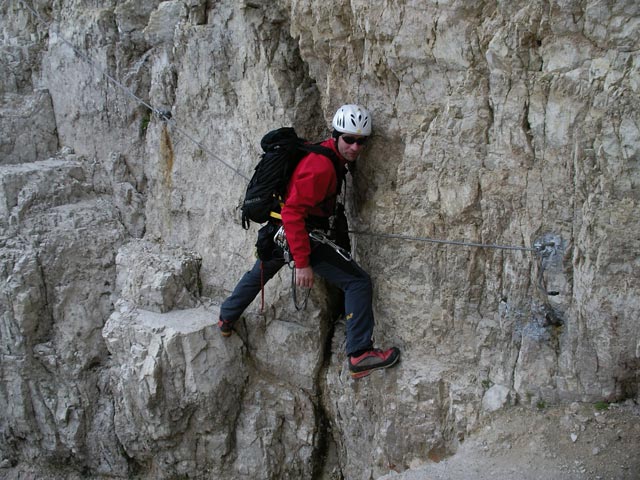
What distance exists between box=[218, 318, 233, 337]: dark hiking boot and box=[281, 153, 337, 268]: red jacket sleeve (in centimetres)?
176

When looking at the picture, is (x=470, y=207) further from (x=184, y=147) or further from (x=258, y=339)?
(x=184, y=147)

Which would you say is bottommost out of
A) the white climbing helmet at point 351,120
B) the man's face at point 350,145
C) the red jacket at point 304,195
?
the red jacket at point 304,195

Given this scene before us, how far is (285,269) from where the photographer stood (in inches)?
283

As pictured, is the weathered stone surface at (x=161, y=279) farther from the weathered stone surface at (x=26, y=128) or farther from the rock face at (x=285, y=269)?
the weathered stone surface at (x=26, y=128)

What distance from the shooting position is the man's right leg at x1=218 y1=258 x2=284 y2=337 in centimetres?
666

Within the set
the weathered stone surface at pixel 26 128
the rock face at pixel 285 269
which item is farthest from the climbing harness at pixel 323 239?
the weathered stone surface at pixel 26 128

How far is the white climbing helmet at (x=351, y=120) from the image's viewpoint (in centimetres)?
572

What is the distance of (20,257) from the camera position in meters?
8.57

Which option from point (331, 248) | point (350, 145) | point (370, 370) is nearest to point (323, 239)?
point (331, 248)

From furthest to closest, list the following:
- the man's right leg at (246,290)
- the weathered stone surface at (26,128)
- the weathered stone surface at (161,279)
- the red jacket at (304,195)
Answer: the weathered stone surface at (26,128), the weathered stone surface at (161,279), the man's right leg at (246,290), the red jacket at (304,195)

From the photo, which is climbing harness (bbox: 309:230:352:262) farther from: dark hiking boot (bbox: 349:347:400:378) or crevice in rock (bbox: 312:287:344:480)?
crevice in rock (bbox: 312:287:344:480)

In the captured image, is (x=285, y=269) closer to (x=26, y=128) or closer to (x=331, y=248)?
(x=331, y=248)

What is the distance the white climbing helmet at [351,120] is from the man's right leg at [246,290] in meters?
1.68

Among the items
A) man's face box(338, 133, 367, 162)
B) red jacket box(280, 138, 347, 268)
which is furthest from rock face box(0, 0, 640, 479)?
red jacket box(280, 138, 347, 268)
